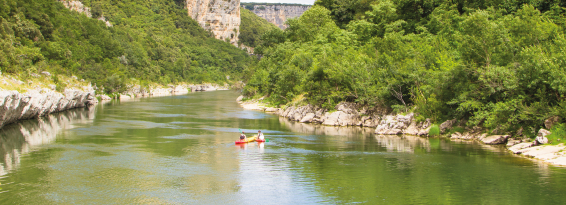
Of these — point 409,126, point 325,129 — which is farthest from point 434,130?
point 325,129

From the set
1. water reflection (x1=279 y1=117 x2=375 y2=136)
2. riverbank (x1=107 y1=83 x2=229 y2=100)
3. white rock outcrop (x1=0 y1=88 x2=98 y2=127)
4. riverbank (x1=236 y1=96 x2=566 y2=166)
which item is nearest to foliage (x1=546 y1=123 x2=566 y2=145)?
riverbank (x1=236 y1=96 x2=566 y2=166)

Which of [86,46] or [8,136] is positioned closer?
[8,136]

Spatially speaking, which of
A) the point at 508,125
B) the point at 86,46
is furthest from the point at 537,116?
the point at 86,46

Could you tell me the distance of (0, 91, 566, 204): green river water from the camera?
2061cm

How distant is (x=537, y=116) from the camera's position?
1252 inches

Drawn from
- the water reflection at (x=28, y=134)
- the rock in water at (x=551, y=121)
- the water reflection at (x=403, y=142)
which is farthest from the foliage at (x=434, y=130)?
the water reflection at (x=28, y=134)

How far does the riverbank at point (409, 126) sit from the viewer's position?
29.2 m

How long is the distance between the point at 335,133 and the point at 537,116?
18.2 meters

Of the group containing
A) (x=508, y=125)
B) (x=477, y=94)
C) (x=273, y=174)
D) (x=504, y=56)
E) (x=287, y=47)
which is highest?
(x=287, y=47)

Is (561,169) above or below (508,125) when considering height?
below

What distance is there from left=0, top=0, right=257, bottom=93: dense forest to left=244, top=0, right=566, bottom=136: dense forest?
1420 inches

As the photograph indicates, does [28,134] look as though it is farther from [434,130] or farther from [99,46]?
[99,46]

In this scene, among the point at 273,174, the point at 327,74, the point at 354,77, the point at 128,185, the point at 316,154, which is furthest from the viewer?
the point at 327,74

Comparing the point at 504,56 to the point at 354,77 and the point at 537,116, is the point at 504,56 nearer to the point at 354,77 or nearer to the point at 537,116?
the point at 537,116
